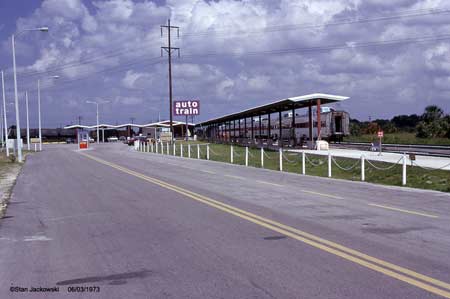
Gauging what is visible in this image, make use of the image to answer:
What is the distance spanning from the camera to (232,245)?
8.71m

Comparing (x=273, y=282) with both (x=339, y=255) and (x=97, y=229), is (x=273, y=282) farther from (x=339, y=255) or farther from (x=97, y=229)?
(x=97, y=229)

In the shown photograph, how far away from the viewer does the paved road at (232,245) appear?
6451mm

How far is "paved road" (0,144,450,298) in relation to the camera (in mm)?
6451

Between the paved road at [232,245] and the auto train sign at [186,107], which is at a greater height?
the auto train sign at [186,107]

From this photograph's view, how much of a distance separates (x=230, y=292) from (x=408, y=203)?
9270mm

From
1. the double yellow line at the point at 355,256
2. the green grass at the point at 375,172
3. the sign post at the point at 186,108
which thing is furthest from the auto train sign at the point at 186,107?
the double yellow line at the point at 355,256

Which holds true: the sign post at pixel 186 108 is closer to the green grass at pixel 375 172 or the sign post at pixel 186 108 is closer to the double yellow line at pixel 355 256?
the green grass at pixel 375 172

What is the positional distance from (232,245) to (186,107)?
62.6 metres

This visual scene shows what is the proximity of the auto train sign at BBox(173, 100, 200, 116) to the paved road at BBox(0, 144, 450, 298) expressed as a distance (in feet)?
178

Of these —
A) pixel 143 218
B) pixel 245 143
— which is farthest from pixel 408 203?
pixel 245 143

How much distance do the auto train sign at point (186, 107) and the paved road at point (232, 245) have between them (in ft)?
178

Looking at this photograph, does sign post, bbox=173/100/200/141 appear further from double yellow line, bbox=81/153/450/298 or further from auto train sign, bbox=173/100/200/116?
double yellow line, bbox=81/153/450/298

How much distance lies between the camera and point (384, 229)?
9.96 metres

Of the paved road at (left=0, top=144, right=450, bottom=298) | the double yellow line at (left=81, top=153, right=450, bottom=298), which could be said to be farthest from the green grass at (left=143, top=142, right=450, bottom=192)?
the double yellow line at (left=81, top=153, right=450, bottom=298)
